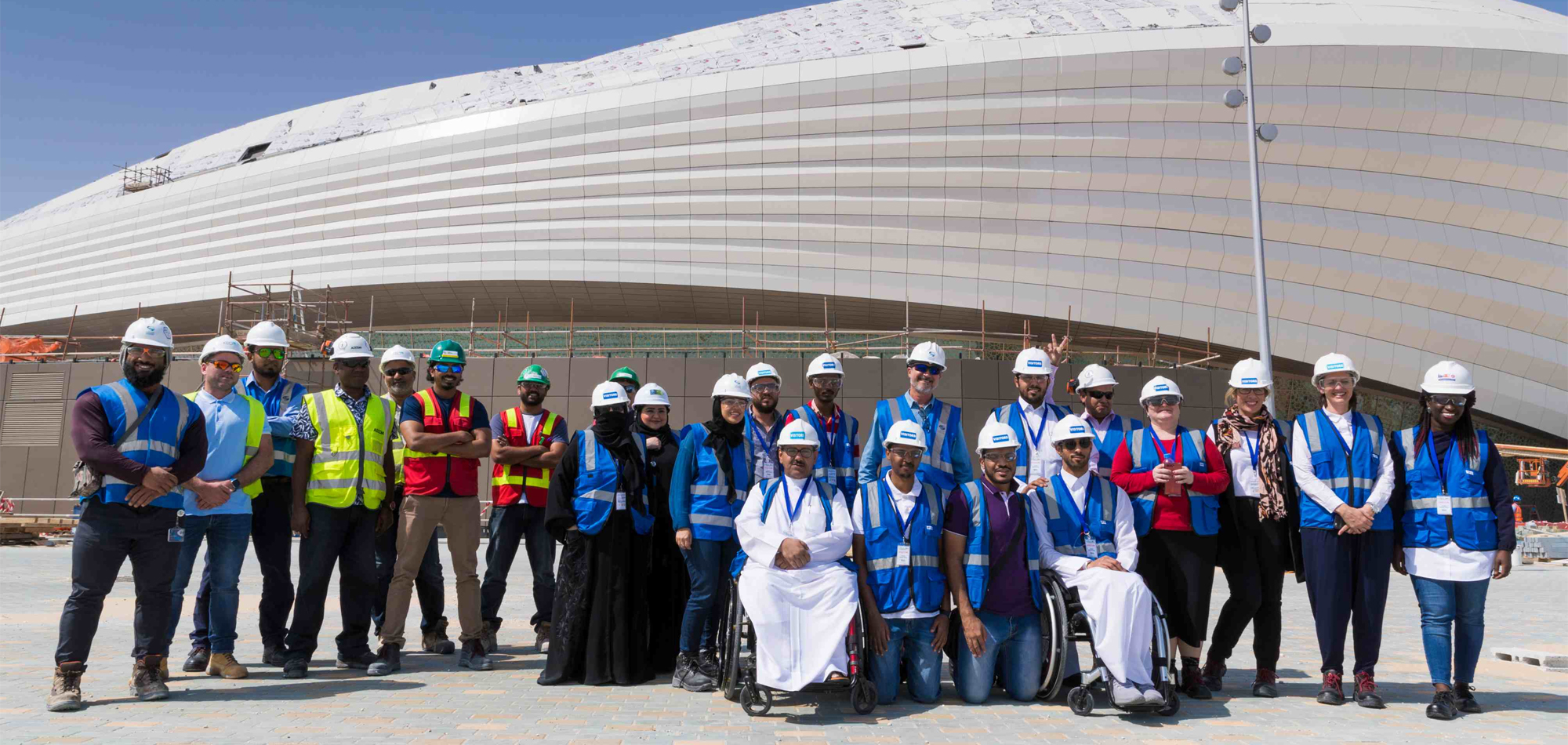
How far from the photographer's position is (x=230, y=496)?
19.3 feet

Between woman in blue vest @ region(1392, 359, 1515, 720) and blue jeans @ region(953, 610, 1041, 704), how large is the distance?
6.62 feet

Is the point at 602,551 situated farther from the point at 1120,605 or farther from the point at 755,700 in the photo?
the point at 1120,605

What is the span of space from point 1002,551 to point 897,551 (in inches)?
23.9

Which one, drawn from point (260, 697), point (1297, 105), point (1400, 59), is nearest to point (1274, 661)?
point (260, 697)

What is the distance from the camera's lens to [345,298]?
126 ft

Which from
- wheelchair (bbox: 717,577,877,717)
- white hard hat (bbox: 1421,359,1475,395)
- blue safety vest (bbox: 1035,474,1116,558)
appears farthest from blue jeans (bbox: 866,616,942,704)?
white hard hat (bbox: 1421,359,1475,395)

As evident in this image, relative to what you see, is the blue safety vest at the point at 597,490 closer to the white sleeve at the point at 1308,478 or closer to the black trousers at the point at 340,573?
the black trousers at the point at 340,573

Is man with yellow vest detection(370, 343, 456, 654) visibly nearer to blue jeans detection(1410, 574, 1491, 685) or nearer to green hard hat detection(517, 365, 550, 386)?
green hard hat detection(517, 365, 550, 386)

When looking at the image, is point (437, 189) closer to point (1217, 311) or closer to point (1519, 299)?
point (1217, 311)

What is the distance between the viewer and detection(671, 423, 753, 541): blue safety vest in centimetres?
614

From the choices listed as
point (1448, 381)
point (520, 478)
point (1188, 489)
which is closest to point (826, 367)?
point (1188, 489)

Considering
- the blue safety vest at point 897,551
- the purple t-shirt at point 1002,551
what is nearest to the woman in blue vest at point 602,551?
the blue safety vest at point 897,551

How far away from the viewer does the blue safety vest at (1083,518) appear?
5.89 m

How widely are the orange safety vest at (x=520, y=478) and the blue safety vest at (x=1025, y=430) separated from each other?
3271 mm
